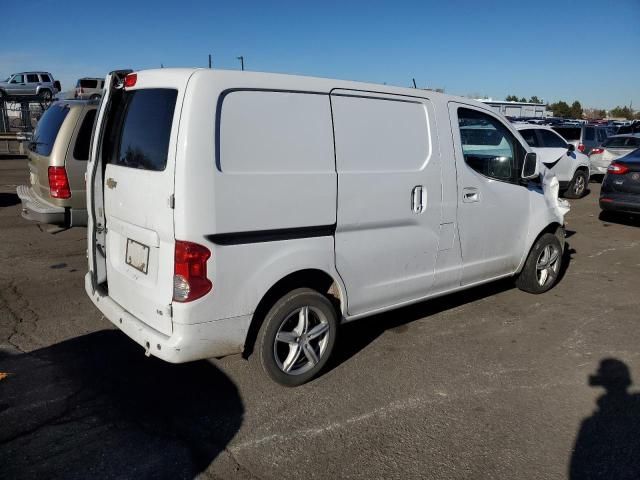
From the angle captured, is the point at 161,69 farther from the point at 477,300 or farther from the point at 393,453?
the point at 477,300

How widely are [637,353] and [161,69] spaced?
168 inches

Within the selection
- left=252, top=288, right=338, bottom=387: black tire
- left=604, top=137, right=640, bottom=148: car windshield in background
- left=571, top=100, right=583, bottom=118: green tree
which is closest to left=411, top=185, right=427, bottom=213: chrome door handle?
left=252, top=288, right=338, bottom=387: black tire

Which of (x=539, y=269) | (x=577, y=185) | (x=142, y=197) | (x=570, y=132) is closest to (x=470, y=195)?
(x=539, y=269)

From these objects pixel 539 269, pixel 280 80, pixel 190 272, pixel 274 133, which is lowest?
pixel 539 269

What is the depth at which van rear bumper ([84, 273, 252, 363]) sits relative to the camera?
10.0 ft

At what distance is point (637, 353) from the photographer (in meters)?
4.32

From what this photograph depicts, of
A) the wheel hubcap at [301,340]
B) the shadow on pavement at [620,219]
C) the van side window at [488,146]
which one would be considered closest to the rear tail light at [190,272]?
the wheel hubcap at [301,340]

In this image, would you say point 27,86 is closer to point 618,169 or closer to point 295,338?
point 618,169

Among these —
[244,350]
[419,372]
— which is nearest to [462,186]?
[419,372]

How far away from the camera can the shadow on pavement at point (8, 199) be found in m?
10.4

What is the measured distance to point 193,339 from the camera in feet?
10.1

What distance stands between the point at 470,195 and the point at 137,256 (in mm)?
2767

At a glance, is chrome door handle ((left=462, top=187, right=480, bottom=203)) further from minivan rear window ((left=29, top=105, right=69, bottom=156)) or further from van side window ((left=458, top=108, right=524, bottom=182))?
minivan rear window ((left=29, top=105, right=69, bottom=156))

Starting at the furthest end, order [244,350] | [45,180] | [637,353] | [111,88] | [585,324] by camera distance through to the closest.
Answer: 1. [45,180]
2. [585,324]
3. [637,353]
4. [111,88]
5. [244,350]
